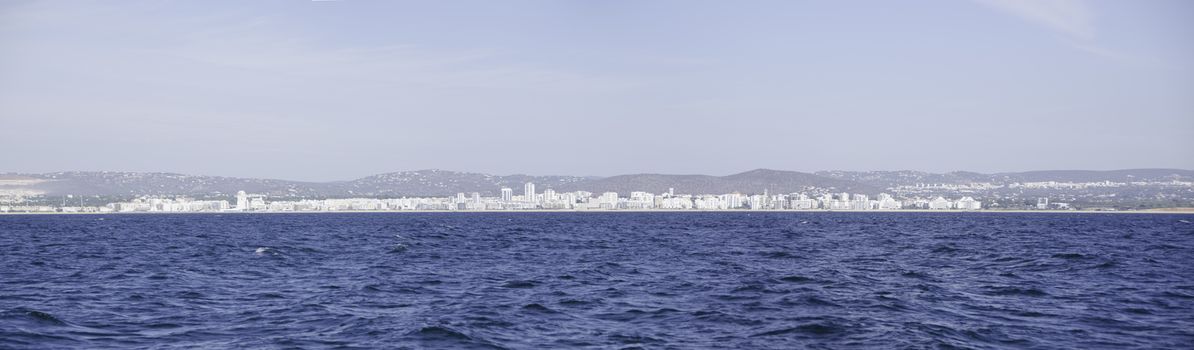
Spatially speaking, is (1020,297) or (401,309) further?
(1020,297)

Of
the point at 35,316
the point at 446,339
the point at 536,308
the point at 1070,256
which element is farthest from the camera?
the point at 1070,256

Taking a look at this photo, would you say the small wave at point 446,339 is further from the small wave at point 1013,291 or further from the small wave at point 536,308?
the small wave at point 1013,291

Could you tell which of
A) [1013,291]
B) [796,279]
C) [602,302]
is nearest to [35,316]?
[602,302]

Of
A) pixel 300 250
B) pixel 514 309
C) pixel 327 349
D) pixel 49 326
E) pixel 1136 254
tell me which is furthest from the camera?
pixel 300 250

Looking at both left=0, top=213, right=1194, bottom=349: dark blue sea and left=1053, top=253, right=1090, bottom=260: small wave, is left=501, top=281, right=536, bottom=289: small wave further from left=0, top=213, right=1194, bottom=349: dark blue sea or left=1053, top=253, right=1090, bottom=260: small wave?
left=1053, top=253, right=1090, bottom=260: small wave

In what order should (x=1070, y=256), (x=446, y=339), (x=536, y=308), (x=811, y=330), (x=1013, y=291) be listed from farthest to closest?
(x=1070, y=256) < (x=1013, y=291) < (x=536, y=308) < (x=811, y=330) < (x=446, y=339)

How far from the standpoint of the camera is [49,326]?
74.6ft

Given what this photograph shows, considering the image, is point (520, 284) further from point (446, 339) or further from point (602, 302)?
point (446, 339)

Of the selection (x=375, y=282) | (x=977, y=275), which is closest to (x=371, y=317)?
(x=375, y=282)

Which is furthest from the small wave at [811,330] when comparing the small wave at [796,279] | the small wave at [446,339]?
the small wave at [796,279]

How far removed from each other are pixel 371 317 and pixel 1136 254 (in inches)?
1748

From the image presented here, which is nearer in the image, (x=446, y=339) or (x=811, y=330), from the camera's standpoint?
(x=446, y=339)

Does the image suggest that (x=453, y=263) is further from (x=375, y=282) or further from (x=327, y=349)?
(x=327, y=349)

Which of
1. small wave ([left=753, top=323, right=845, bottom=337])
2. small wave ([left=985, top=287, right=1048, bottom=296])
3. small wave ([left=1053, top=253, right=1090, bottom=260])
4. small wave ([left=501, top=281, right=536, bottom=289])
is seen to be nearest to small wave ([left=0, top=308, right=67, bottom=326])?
small wave ([left=501, top=281, right=536, bottom=289])
